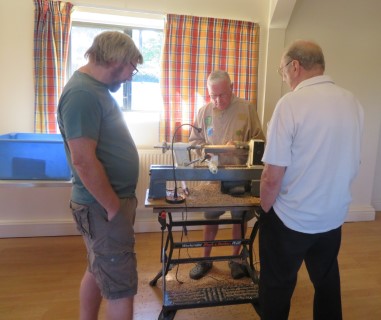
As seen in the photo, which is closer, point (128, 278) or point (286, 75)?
point (128, 278)

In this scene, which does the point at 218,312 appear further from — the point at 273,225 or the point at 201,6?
the point at 201,6

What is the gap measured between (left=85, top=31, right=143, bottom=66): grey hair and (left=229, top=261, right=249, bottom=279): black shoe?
5.52 ft

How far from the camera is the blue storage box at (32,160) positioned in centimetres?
197

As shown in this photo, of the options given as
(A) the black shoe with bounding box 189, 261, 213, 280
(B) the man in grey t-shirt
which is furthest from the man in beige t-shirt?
(B) the man in grey t-shirt

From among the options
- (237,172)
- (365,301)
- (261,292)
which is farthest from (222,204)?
(365,301)

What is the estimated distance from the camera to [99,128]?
1095 millimetres

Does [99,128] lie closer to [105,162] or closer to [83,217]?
[105,162]

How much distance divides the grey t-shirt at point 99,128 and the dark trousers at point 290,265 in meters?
0.68

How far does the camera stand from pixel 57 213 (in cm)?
283

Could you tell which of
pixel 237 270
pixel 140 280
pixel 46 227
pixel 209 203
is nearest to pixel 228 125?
pixel 209 203

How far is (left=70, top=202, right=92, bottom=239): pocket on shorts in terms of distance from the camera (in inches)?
46.2

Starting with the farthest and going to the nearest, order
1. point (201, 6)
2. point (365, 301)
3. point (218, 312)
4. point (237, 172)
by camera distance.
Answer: point (201, 6), point (365, 301), point (218, 312), point (237, 172)

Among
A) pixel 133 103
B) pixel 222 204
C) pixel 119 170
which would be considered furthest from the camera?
pixel 133 103

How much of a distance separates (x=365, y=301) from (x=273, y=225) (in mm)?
1210
